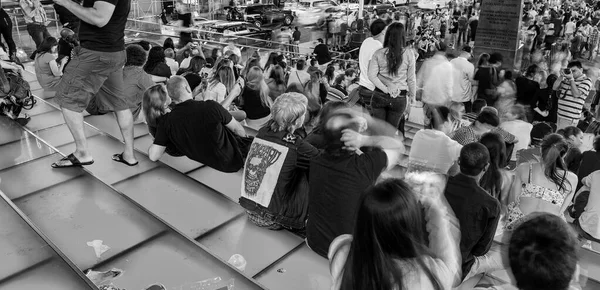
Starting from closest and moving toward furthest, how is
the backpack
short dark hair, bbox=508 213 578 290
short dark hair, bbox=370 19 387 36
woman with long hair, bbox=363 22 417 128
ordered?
short dark hair, bbox=508 213 578 290 → woman with long hair, bbox=363 22 417 128 → the backpack → short dark hair, bbox=370 19 387 36

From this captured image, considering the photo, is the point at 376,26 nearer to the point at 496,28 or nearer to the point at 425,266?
the point at 425,266

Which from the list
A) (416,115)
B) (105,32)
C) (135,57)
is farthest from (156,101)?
(416,115)

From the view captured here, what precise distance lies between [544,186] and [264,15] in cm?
1874

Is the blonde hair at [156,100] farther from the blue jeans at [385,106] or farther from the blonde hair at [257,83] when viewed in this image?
the blue jeans at [385,106]

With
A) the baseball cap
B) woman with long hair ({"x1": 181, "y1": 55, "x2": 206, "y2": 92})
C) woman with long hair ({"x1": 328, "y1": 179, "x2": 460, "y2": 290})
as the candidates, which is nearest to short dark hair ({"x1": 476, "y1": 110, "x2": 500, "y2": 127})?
the baseball cap

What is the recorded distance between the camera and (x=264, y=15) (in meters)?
20.8

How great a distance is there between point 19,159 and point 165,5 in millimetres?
19891

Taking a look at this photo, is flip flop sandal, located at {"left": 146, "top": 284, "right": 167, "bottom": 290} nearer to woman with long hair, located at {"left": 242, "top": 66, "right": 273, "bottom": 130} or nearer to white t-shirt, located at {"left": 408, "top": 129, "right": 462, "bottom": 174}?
white t-shirt, located at {"left": 408, "top": 129, "right": 462, "bottom": 174}

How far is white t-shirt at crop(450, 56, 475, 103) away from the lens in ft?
23.4

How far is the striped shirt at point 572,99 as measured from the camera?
6656mm

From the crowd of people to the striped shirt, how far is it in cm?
133

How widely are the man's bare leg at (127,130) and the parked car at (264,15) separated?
663 inches

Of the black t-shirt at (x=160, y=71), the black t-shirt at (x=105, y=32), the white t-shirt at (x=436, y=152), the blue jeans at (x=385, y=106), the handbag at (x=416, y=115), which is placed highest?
the black t-shirt at (x=105, y=32)

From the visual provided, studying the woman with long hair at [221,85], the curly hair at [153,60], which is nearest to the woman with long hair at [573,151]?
the woman with long hair at [221,85]
